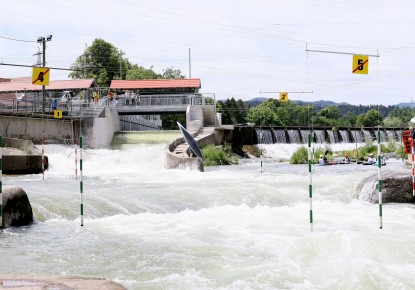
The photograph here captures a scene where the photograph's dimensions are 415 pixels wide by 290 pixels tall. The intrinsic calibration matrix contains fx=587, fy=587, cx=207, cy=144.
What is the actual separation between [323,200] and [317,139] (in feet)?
113

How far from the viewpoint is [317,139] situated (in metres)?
49.6

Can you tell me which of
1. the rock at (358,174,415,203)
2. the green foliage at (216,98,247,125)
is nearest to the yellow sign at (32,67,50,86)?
the rock at (358,174,415,203)

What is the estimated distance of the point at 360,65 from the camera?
87.0 feet

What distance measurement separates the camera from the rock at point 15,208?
1041cm

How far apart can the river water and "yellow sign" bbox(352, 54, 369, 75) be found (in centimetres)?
1080

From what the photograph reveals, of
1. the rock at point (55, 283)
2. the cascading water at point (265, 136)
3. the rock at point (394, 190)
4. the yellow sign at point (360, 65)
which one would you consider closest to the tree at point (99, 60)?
the cascading water at point (265, 136)

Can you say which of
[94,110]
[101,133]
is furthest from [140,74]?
[101,133]

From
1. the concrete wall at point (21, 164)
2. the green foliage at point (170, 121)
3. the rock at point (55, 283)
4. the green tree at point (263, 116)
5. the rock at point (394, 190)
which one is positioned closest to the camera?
the rock at point (55, 283)

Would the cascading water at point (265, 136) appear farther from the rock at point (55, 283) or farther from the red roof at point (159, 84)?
the rock at point (55, 283)

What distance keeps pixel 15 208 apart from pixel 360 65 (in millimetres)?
19560

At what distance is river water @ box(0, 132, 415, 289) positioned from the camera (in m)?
7.14

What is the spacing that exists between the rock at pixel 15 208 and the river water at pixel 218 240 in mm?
243

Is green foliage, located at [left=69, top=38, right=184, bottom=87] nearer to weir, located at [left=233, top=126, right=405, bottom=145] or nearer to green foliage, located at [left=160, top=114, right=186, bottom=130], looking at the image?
green foliage, located at [left=160, top=114, right=186, bottom=130]

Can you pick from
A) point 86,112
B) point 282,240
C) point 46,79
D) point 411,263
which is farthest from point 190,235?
point 86,112
